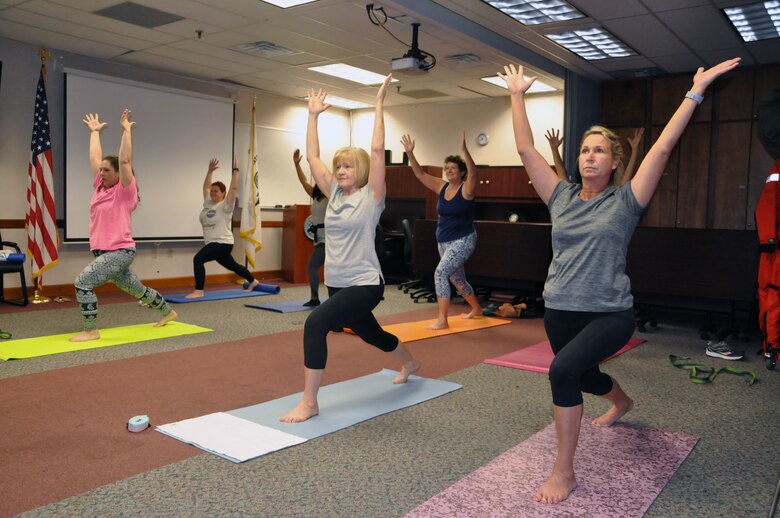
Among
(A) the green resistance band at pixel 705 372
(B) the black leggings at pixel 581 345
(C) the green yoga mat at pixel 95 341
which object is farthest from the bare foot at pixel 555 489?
(C) the green yoga mat at pixel 95 341

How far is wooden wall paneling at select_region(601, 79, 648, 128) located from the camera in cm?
816

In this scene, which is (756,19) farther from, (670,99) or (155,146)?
(155,146)

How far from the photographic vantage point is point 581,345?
217cm

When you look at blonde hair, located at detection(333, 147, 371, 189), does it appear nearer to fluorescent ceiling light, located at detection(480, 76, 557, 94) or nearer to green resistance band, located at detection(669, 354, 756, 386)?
green resistance band, located at detection(669, 354, 756, 386)

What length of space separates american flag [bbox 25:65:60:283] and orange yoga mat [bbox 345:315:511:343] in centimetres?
354

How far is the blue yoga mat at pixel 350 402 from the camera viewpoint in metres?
2.92

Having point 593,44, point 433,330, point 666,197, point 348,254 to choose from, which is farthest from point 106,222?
point 666,197

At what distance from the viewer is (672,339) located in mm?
5508

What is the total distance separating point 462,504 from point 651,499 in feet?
2.23

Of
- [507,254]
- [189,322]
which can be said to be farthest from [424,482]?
[507,254]

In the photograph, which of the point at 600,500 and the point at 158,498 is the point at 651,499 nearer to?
the point at 600,500

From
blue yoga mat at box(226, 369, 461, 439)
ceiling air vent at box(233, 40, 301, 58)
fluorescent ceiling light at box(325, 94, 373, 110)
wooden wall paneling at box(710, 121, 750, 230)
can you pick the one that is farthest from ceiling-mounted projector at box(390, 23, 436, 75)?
wooden wall paneling at box(710, 121, 750, 230)

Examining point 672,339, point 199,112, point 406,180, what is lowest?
point 672,339

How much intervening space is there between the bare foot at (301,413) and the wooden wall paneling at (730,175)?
655 centimetres
